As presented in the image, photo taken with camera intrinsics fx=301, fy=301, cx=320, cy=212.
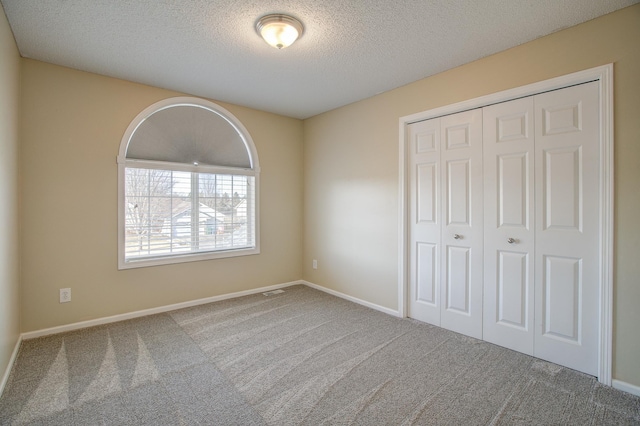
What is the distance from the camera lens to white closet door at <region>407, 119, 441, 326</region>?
10.3 feet

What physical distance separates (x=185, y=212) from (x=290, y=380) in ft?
7.86

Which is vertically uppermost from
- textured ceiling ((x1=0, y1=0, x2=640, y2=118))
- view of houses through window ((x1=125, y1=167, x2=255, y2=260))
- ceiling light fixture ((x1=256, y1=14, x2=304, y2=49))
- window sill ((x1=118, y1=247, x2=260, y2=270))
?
textured ceiling ((x1=0, y1=0, x2=640, y2=118))

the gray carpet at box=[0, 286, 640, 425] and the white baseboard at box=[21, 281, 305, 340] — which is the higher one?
the white baseboard at box=[21, 281, 305, 340]

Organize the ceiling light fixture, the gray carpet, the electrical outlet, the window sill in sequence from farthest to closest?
1. the window sill
2. the electrical outlet
3. the ceiling light fixture
4. the gray carpet

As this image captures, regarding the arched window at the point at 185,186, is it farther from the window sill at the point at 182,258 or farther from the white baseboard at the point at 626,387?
the white baseboard at the point at 626,387

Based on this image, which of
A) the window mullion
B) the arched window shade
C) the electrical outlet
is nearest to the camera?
the electrical outlet

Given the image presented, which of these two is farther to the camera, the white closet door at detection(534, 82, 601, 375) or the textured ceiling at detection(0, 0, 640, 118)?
the white closet door at detection(534, 82, 601, 375)

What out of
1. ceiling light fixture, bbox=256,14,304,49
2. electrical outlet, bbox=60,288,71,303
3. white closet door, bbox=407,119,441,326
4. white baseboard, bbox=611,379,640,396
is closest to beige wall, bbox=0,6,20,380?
electrical outlet, bbox=60,288,71,303

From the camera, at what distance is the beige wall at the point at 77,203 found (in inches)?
109

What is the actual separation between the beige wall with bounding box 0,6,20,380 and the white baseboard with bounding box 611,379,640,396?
4165 mm

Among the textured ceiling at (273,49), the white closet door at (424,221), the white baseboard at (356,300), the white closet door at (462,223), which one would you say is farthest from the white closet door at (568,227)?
the white baseboard at (356,300)

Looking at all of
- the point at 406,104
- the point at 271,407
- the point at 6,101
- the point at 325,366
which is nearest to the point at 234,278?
the point at 325,366

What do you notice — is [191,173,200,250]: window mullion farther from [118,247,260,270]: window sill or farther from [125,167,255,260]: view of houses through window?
[118,247,260,270]: window sill

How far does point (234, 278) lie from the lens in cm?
406
